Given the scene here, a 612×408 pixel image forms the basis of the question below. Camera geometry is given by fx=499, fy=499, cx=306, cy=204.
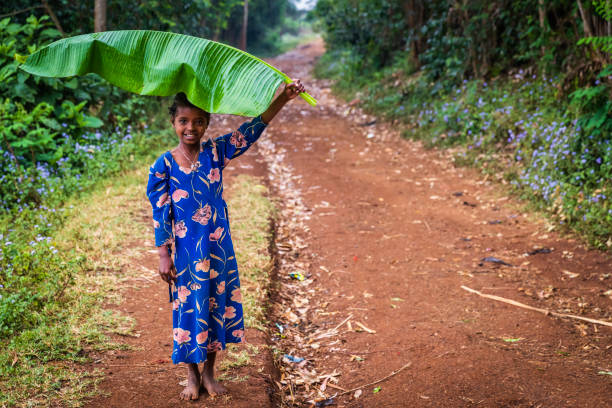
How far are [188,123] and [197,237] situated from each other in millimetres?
605

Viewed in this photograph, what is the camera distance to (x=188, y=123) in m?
2.63

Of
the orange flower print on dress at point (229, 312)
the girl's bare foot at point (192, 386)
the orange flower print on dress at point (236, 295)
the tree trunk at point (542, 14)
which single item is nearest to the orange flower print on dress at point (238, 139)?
the orange flower print on dress at point (236, 295)

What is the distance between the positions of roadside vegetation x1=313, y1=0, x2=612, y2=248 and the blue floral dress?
4.08 metres

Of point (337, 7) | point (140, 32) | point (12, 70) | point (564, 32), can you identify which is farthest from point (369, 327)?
point (337, 7)

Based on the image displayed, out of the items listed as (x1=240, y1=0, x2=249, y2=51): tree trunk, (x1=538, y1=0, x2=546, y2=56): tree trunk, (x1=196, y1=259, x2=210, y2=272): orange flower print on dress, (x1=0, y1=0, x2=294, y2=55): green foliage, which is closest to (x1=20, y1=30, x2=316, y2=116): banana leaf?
(x1=196, y1=259, x2=210, y2=272): orange flower print on dress

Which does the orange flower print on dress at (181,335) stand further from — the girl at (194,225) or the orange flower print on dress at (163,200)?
the orange flower print on dress at (163,200)

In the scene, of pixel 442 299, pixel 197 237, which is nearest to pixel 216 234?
pixel 197 237

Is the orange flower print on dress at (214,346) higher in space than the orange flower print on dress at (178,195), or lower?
lower

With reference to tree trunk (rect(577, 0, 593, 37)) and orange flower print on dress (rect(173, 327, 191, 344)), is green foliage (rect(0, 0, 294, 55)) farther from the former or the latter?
tree trunk (rect(577, 0, 593, 37))

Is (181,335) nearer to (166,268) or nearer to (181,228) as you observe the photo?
(166,268)

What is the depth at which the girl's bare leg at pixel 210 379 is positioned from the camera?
9.45ft

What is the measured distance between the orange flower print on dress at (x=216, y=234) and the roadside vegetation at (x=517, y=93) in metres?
4.08

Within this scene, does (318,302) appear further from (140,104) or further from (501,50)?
(501,50)

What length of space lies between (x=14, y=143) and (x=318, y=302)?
4.32 m
